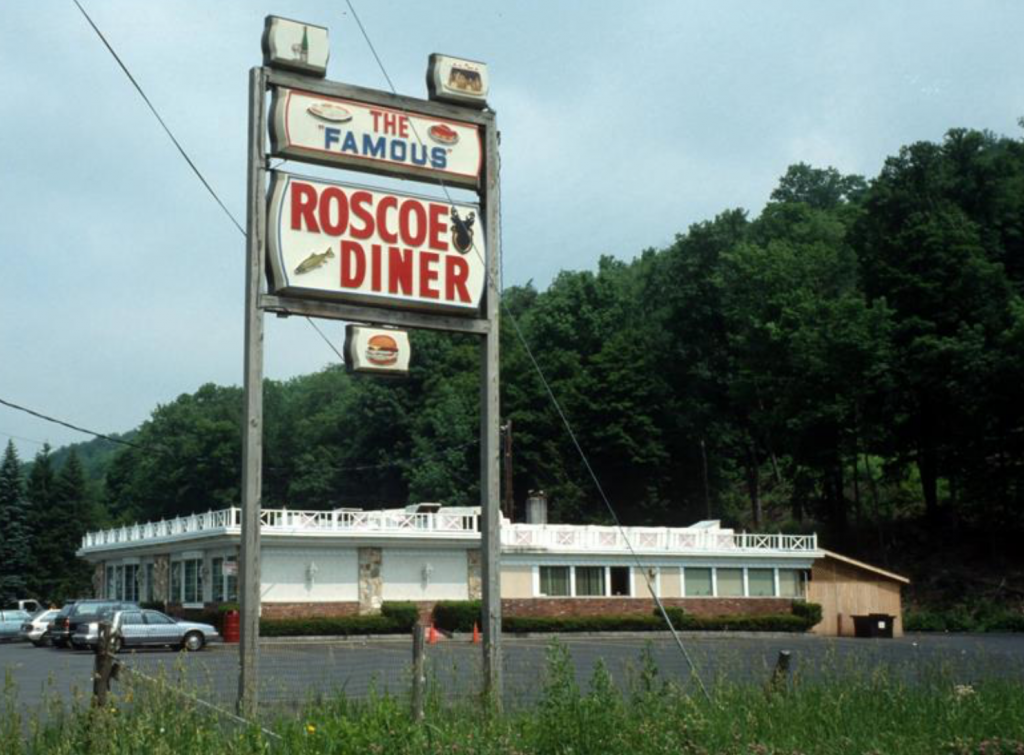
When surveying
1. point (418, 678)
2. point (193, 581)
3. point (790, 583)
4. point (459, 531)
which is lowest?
point (418, 678)

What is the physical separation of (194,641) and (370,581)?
29.9 ft

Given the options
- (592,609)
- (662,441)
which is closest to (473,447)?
(662,441)

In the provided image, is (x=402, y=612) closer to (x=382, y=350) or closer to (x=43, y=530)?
(x=382, y=350)

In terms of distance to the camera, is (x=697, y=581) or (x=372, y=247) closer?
(x=372, y=247)

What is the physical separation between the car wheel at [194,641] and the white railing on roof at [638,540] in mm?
11907

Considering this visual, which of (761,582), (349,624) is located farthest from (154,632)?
(761,582)

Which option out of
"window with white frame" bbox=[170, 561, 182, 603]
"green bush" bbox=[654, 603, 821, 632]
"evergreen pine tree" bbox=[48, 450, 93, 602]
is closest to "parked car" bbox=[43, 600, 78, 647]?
"window with white frame" bbox=[170, 561, 182, 603]

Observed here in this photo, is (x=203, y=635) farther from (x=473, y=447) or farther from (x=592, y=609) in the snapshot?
(x=473, y=447)

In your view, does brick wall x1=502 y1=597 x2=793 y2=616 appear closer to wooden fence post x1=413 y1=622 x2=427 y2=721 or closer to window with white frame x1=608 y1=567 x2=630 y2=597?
window with white frame x1=608 y1=567 x2=630 y2=597

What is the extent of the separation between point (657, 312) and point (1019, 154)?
26983 mm

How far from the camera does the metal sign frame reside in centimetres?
1126

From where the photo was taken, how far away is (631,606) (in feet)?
162

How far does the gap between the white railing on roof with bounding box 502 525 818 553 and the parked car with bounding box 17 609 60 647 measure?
1677cm

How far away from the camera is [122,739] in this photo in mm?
8633
